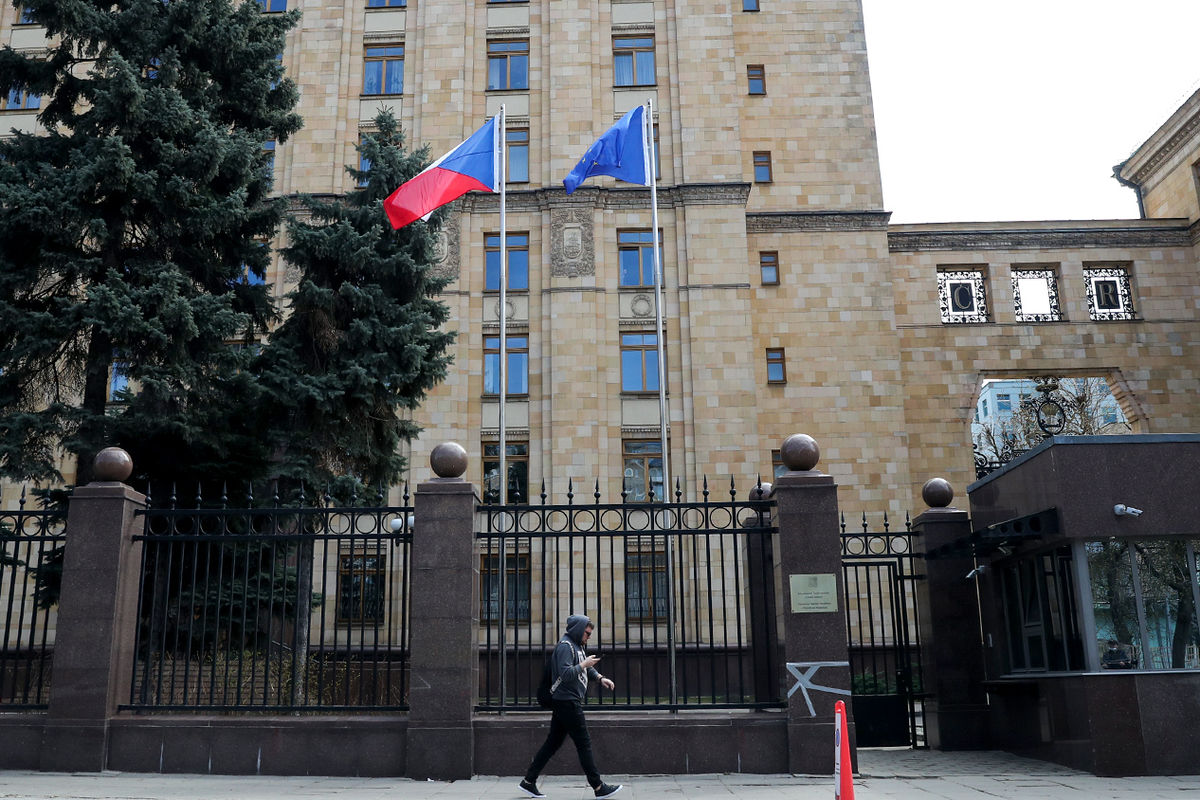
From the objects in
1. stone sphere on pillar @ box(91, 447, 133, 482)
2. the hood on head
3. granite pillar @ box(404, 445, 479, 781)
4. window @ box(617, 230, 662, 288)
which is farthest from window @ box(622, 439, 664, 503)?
the hood on head

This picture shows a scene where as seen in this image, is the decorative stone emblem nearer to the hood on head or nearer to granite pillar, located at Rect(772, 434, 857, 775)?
granite pillar, located at Rect(772, 434, 857, 775)

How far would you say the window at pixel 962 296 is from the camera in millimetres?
34656

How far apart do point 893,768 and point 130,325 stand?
12666 millimetres

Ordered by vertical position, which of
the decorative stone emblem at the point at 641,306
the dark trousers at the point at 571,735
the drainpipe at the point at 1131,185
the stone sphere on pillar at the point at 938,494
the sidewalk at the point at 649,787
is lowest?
the sidewalk at the point at 649,787

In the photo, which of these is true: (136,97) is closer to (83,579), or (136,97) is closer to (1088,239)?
(83,579)

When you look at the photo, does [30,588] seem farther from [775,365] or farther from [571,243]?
[775,365]

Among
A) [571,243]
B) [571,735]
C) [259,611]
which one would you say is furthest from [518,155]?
[571,735]

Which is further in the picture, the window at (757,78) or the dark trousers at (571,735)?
the window at (757,78)

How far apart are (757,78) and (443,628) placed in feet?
90.3

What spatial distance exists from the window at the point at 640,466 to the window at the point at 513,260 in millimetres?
6079

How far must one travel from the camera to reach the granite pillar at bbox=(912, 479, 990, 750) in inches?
569

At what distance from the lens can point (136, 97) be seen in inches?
638

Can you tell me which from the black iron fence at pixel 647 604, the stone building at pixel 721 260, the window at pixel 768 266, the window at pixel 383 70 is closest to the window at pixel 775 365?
the stone building at pixel 721 260

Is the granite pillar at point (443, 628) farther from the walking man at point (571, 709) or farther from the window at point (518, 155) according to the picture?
the window at point (518, 155)
